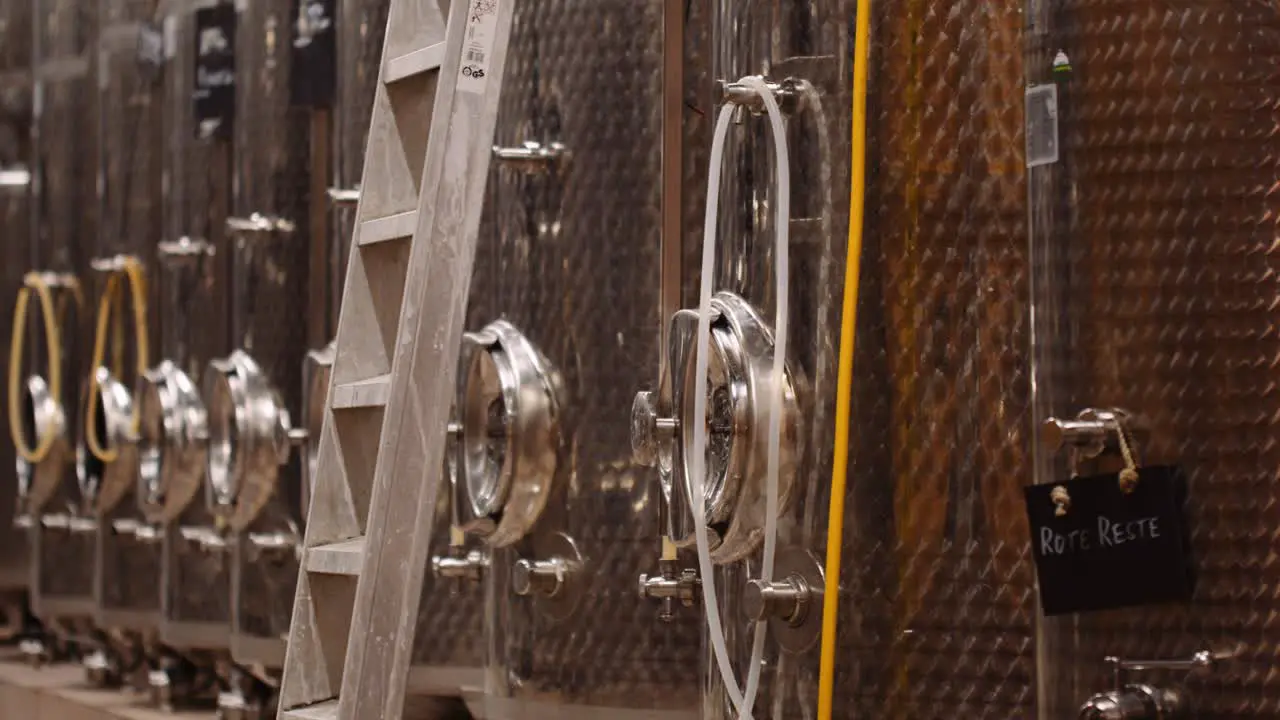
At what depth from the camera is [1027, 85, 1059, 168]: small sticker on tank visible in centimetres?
233

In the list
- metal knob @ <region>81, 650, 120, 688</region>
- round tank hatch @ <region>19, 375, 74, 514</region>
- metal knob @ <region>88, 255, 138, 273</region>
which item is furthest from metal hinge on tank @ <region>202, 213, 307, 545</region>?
round tank hatch @ <region>19, 375, 74, 514</region>

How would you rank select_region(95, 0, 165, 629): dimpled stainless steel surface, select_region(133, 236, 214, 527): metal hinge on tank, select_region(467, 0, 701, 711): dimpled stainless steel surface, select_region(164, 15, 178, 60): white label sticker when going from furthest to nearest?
select_region(95, 0, 165, 629): dimpled stainless steel surface → select_region(164, 15, 178, 60): white label sticker → select_region(133, 236, 214, 527): metal hinge on tank → select_region(467, 0, 701, 711): dimpled stainless steel surface

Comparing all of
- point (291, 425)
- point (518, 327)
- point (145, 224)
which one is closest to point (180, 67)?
point (145, 224)

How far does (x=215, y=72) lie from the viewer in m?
5.12

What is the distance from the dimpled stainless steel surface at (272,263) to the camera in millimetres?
4680

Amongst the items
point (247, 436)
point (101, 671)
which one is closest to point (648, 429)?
point (247, 436)

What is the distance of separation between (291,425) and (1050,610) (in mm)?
2726

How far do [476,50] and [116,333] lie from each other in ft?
10.7

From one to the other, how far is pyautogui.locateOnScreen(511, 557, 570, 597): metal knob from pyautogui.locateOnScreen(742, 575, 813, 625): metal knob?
3.04 feet

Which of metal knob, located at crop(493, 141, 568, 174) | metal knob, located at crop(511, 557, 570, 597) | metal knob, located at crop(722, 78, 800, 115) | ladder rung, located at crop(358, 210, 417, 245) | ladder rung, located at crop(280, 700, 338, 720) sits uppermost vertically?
metal knob, located at crop(722, 78, 800, 115)

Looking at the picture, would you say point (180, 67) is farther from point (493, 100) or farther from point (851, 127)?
point (851, 127)

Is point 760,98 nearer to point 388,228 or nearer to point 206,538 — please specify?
point 388,228

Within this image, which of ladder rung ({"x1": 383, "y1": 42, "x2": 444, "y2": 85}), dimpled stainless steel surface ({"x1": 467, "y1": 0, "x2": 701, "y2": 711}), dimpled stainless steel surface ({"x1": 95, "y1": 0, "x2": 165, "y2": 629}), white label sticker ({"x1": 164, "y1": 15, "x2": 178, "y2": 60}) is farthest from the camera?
dimpled stainless steel surface ({"x1": 95, "y1": 0, "x2": 165, "y2": 629})

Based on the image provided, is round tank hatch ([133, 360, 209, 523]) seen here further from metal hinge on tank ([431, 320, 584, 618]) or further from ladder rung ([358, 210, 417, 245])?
ladder rung ([358, 210, 417, 245])
